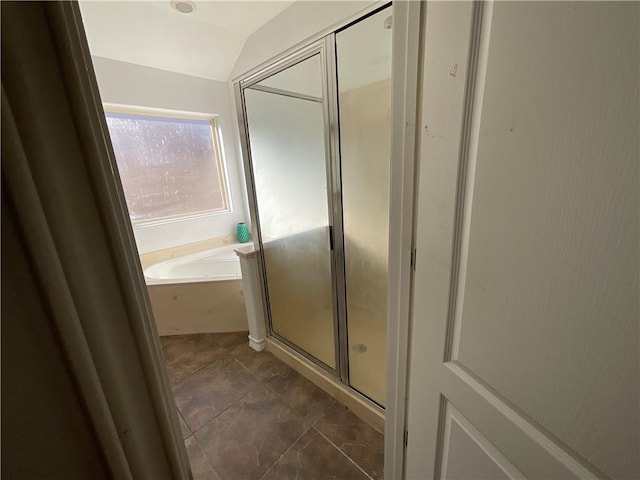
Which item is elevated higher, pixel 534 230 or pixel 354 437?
pixel 534 230

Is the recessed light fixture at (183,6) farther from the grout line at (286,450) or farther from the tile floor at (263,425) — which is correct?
the grout line at (286,450)

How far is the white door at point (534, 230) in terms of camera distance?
0.36m

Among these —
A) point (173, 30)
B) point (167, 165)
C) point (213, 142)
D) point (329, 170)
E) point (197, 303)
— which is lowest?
point (197, 303)

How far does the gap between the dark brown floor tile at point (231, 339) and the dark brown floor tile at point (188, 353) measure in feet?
0.12

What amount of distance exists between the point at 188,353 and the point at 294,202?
147cm

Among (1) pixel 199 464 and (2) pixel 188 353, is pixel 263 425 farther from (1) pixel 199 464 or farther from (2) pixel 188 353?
(2) pixel 188 353

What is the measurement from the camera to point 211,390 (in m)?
Answer: 1.75

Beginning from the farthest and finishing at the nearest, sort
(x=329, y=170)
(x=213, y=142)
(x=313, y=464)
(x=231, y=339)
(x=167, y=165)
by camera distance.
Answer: (x=213, y=142) → (x=167, y=165) → (x=231, y=339) → (x=329, y=170) → (x=313, y=464)

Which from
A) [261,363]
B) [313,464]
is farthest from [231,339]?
[313,464]

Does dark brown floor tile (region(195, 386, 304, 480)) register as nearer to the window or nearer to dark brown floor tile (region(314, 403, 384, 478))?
dark brown floor tile (region(314, 403, 384, 478))

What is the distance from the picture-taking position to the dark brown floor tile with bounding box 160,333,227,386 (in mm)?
1927

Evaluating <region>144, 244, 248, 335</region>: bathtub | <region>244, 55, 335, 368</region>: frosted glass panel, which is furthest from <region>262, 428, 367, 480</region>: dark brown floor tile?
<region>144, 244, 248, 335</region>: bathtub

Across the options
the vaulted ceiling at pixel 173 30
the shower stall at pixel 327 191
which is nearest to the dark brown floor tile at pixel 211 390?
the shower stall at pixel 327 191

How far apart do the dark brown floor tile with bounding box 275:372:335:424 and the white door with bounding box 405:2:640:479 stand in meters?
1.04
